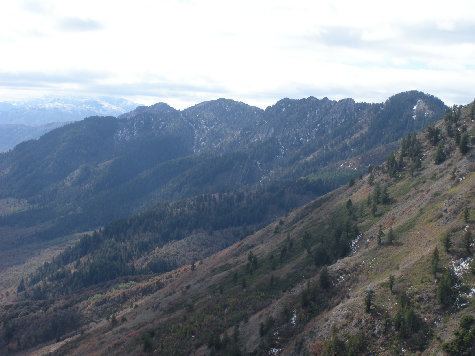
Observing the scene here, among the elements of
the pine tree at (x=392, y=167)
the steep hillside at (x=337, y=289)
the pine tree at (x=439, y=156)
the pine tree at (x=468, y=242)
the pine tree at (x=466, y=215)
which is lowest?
the steep hillside at (x=337, y=289)

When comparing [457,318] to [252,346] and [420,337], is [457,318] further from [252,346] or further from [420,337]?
[252,346]

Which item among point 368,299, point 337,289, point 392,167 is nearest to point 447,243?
point 368,299

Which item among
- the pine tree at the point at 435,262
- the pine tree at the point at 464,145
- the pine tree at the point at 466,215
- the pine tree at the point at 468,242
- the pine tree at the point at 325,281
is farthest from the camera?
the pine tree at the point at 464,145

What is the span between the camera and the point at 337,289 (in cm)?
8688

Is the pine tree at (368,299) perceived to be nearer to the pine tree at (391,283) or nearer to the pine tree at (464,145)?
the pine tree at (391,283)

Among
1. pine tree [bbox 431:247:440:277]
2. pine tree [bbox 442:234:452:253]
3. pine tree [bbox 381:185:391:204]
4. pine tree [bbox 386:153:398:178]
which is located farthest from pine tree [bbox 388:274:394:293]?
pine tree [bbox 386:153:398:178]

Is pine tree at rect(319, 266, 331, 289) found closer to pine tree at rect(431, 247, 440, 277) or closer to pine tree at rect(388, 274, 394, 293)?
pine tree at rect(388, 274, 394, 293)

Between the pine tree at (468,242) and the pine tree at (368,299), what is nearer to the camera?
the pine tree at (368,299)

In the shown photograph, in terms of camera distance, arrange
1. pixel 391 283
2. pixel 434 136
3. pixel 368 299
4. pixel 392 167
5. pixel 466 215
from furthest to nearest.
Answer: pixel 392 167 < pixel 434 136 < pixel 466 215 < pixel 391 283 < pixel 368 299

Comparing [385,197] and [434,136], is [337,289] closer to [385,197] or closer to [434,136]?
[385,197]

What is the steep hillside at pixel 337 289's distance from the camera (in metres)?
67.7

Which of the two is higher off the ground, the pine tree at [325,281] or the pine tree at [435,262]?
Answer: the pine tree at [435,262]

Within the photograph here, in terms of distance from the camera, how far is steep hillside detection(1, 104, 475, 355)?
2665 inches

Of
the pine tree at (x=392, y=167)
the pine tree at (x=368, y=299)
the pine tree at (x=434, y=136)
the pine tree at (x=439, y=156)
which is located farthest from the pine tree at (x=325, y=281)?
the pine tree at (x=434, y=136)
